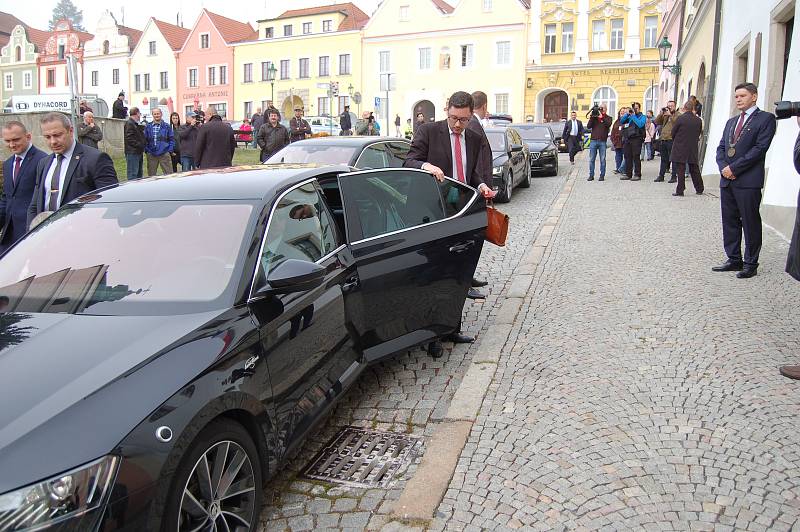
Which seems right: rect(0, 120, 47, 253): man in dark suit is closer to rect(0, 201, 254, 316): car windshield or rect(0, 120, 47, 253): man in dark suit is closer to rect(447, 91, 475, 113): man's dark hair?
rect(0, 201, 254, 316): car windshield

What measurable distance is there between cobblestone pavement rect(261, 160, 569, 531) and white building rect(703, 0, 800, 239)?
473 cm

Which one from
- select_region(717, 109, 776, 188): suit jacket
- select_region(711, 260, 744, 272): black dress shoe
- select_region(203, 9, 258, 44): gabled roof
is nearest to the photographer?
select_region(717, 109, 776, 188): suit jacket

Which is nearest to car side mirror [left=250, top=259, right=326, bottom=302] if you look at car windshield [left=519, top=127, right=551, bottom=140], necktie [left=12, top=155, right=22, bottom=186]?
necktie [left=12, top=155, right=22, bottom=186]

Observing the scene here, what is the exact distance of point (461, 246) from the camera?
5.30m

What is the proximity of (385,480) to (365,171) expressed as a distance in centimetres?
207

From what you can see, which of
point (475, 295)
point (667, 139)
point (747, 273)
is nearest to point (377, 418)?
point (475, 295)

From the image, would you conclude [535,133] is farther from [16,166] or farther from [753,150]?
[16,166]

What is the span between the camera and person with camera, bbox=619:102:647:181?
17.5 metres

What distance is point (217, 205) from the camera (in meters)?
3.70

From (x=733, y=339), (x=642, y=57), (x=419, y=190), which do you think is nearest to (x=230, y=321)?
(x=419, y=190)

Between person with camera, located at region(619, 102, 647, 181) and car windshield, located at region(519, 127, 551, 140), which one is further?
car windshield, located at region(519, 127, 551, 140)

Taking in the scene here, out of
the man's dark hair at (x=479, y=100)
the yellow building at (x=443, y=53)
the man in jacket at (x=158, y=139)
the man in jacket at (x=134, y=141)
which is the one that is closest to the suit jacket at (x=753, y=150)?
the man's dark hair at (x=479, y=100)

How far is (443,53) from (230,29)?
882 inches

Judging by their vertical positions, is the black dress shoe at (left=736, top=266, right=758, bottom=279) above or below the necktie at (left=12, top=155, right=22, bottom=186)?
below
